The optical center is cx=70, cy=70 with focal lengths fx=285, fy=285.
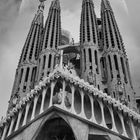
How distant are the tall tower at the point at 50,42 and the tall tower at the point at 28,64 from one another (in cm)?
157

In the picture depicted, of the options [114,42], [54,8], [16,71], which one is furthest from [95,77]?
[54,8]

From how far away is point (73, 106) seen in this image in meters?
17.8

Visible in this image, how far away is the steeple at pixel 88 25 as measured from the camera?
35.8m

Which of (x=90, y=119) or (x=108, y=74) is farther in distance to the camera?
(x=108, y=74)

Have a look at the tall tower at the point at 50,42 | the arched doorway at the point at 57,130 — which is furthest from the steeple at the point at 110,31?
the arched doorway at the point at 57,130

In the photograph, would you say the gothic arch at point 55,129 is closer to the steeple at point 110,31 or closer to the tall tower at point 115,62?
the tall tower at point 115,62

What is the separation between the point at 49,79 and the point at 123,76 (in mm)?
12503

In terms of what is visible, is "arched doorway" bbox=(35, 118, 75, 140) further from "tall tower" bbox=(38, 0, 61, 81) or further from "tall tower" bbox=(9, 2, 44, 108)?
"tall tower" bbox=(38, 0, 61, 81)

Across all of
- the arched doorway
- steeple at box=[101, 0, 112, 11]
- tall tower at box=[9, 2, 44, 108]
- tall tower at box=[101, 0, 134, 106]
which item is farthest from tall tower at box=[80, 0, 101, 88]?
the arched doorway

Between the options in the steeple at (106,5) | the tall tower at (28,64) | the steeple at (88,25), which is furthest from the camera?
the steeple at (106,5)

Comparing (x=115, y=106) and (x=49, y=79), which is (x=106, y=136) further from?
(x=49, y=79)

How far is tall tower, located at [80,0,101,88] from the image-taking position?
30734 mm

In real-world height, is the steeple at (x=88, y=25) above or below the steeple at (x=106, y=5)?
below

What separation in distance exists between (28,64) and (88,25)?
9.64 metres
